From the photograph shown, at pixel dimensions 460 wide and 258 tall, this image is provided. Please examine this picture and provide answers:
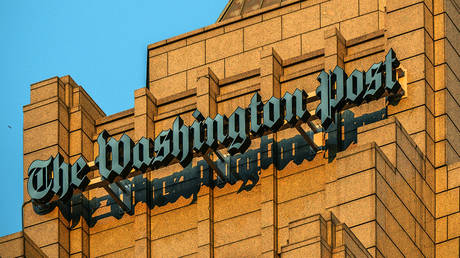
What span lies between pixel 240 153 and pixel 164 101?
191 inches

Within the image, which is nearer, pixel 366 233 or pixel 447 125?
pixel 366 233

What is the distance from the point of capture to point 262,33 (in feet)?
270

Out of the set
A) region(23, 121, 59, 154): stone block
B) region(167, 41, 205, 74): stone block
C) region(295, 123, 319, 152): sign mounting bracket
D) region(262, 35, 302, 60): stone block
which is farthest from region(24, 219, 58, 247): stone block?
region(262, 35, 302, 60): stone block

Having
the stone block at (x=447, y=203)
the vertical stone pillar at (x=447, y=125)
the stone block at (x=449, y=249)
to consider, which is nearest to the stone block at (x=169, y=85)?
the vertical stone pillar at (x=447, y=125)

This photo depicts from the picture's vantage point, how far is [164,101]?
81062mm

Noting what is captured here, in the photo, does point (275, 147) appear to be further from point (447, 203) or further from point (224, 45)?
point (447, 203)

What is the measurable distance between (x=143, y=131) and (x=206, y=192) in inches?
162

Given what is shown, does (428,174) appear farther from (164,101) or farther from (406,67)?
(164,101)

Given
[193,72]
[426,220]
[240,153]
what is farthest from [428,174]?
[193,72]

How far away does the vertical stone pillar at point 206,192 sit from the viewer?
76.3 metres

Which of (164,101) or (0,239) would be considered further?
(164,101)

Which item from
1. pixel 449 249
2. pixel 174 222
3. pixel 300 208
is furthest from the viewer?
pixel 174 222

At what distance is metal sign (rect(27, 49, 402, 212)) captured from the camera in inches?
2945

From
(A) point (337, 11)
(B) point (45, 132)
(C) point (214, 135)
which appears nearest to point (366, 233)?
(C) point (214, 135)
